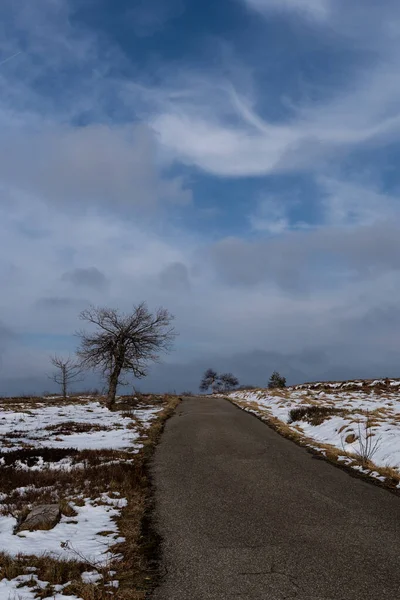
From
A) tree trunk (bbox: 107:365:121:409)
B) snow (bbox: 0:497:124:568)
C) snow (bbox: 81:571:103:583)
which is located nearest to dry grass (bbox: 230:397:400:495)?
snow (bbox: 0:497:124:568)

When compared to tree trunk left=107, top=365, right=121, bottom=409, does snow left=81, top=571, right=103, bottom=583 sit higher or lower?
lower

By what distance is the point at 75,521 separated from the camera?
7.55 meters

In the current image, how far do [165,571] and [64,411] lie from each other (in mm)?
28171

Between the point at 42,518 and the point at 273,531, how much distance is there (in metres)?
4.09

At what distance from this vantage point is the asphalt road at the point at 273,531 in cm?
497

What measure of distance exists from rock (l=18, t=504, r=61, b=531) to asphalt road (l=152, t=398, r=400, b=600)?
6.11ft

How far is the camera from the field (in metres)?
5.15

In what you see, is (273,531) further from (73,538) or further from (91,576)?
(73,538)

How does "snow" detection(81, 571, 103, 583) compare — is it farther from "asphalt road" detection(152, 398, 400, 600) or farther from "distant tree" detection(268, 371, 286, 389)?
"distant tree" detection(268, 371, 286, 389)

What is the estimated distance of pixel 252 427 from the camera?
19766mm

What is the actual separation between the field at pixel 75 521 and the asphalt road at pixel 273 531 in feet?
1.72

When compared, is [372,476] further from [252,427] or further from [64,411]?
[64,411]

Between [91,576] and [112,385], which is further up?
[112,385]

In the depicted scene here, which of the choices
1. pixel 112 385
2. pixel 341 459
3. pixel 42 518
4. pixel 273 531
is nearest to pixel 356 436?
pixel 341 459
